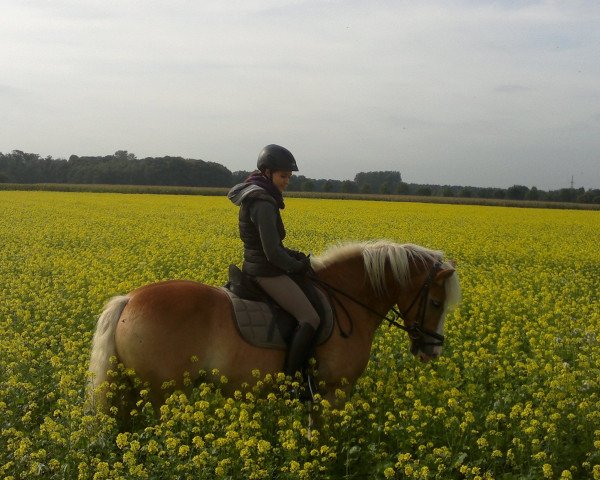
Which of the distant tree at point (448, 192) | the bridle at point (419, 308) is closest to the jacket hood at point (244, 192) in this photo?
the bridle at point (419, 308)

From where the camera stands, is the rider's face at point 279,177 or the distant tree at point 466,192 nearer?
the rider's face at point 279,177

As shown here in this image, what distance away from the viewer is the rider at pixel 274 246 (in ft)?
14.9

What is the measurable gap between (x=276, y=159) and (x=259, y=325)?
1.22 metres

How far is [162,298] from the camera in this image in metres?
4.41

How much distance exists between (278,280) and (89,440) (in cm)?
169

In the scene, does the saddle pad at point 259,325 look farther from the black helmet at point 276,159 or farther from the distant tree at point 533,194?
the distant tree at point 533,194

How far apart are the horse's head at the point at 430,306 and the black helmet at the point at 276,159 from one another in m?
1.43

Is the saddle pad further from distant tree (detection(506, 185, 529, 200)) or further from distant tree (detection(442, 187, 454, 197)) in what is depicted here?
distant tree (detection(506, 185, 529, 200))

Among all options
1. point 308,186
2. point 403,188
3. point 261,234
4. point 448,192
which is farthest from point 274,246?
point 308,186

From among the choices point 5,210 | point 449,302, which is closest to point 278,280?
point 449,302

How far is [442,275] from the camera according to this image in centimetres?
502

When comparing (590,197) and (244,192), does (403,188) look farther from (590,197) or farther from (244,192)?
(244,192)

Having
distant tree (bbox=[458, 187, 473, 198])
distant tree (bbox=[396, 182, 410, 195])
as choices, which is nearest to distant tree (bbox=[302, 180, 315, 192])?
distant tree (bbox=[396, 182, 410, 195])

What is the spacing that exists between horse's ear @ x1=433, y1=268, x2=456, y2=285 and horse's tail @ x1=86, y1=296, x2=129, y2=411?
95.7 inches
